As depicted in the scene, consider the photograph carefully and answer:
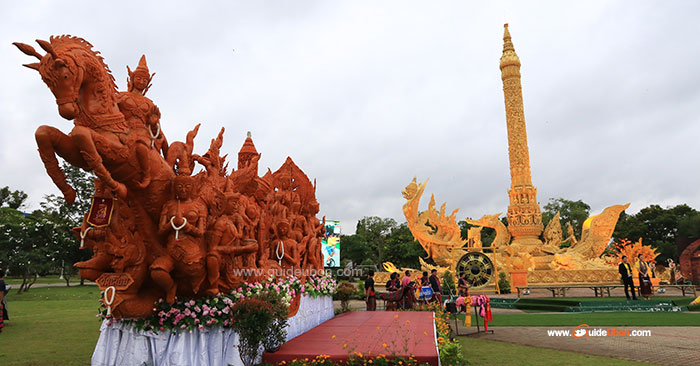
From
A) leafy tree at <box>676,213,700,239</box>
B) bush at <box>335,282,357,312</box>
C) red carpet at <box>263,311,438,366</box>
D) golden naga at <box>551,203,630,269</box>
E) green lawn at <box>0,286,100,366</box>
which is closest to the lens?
red carpet at <box>263,311,438,366</box>

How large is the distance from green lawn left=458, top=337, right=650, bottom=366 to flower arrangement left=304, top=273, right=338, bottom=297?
2776mm

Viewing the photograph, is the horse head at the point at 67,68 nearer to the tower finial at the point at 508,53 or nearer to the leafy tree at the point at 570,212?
the tower finial at the point at 508,53

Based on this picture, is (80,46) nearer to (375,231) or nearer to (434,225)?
(434,225)

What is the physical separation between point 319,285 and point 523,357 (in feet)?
12.5

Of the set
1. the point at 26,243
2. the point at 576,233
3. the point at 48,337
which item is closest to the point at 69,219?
the point at 26,243

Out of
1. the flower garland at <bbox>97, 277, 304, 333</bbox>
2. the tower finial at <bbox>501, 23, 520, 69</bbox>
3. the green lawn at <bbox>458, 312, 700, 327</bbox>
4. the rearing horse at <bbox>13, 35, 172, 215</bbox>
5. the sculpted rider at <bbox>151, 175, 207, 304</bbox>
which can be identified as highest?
the tower finial at <bbox>501, 23, 520, 69</bbox>

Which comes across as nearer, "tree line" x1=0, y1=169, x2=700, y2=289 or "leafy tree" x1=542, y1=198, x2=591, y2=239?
"tree line" x1=0, y1=169, x2=700, y2=289

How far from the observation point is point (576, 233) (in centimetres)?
3916

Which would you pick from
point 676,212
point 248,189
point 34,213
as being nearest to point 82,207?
point 34,213

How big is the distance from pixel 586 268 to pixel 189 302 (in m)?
19.2

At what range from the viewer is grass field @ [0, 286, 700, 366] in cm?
589

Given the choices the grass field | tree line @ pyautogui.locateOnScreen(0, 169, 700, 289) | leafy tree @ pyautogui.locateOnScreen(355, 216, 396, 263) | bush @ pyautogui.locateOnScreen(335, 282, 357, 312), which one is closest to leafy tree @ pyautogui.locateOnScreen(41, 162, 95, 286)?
tree line @ pyautogui.locateOnScreen(0, 169, 700, 289)

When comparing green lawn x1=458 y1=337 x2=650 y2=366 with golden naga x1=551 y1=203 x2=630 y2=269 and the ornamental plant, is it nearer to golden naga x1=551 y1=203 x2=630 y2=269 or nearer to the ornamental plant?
the ornamental plant

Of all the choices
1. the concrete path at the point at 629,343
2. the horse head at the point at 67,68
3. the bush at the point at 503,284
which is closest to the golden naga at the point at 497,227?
the bush at the point at 503,284
